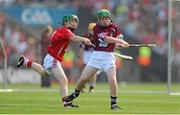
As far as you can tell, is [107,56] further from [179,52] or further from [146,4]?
[146,4]

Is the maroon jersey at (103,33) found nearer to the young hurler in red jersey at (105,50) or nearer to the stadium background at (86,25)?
the young hurler in red jersey at (105,50)

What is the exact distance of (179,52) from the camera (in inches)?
1303

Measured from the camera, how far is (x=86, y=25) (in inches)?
1483

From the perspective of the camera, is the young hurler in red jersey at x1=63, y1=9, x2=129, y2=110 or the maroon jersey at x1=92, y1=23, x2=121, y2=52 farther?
the maroon jersey at x1=92, y1=23, x2=121, y2=52

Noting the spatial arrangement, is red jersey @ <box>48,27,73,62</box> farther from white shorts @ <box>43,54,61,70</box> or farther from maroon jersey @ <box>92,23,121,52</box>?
maroon jersey @ <box>92,23,121,52</box>

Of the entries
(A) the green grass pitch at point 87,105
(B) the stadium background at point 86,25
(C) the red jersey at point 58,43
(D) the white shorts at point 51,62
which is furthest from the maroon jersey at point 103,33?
(B) the stadium background at point 86,25

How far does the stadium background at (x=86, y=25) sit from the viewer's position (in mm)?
36719

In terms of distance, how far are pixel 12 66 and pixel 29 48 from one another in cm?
132

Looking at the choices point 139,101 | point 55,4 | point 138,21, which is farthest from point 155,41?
point 139,101

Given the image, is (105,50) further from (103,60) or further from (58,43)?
(58,43)

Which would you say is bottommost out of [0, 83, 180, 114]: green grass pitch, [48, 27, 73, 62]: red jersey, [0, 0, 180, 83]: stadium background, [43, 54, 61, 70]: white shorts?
[0, 83, 180, 114]: green grass pitch

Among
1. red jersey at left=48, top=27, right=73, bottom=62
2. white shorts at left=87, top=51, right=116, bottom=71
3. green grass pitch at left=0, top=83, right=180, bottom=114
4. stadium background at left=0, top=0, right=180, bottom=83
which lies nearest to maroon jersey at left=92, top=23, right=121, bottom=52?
white shorts at left=87, top=51, right=116, bottom=71

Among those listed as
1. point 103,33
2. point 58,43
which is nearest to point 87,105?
point 58,43

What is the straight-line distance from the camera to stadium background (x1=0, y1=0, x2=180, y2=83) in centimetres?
3672
